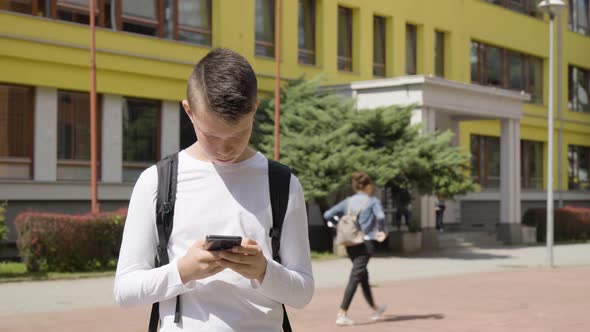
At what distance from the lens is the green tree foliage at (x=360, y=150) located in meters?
22.1

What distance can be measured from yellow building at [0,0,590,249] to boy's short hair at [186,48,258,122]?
752 inches

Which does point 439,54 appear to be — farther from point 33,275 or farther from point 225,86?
point 225,86

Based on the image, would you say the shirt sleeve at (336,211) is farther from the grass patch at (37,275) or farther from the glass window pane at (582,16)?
the glass window pane at (582,16)

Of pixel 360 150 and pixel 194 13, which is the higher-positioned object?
pixel 194 13

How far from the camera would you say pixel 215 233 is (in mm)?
2578

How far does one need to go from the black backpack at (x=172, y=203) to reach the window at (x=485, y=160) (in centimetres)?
3533

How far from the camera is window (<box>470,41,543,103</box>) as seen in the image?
3719 cm

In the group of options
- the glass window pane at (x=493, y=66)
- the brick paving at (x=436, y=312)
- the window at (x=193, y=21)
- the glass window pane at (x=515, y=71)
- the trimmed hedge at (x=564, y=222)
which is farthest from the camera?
the glass window pane at (x=515, y=71)

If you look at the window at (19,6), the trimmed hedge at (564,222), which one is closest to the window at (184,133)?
the window at (19,6)

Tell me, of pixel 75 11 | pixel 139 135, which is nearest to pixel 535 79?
pixel 139 135

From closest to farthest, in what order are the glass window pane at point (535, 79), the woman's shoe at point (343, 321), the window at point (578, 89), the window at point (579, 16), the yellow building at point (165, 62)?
the woman's shoe at point (343, 321), the yellow building at point (165, 62), the glass window pane at point (535, 79), the window at point (578, 89), the window at point (579, 16)

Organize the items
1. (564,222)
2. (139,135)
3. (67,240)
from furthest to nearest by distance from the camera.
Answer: (564,222) → (139,135) → (67,240)

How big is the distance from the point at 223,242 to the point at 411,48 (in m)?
31.9

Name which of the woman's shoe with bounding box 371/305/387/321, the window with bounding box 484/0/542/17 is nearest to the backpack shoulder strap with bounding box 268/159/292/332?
the woman's shoe with bounding box 371/305/387/321
